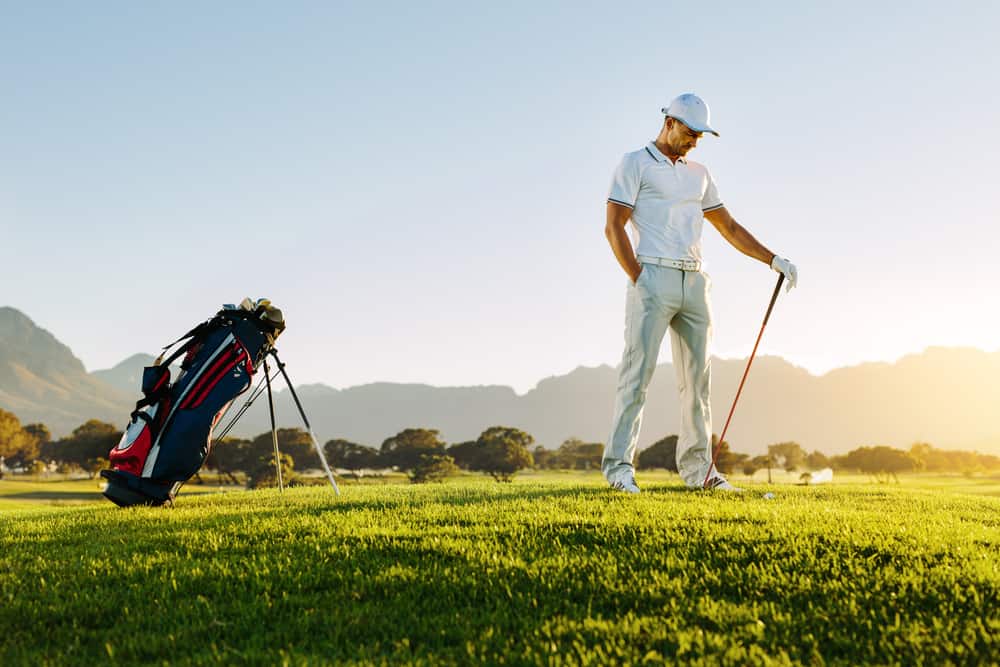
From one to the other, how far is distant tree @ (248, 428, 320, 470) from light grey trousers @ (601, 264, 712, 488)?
67.2 m

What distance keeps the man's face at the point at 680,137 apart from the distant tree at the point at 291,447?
6793 centimetres

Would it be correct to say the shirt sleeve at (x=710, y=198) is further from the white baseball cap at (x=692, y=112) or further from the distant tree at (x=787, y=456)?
the distant tree at (x=787, y=456)

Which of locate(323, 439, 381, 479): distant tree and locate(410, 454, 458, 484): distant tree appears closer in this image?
locate(410, 454, 458, 484): distant tree

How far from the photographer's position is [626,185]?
7934 millimetres

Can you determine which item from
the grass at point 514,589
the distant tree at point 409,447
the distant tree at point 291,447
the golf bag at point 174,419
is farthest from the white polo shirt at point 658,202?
the distant tree at point 291,447

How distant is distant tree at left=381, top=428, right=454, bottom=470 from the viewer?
74438 millimetres

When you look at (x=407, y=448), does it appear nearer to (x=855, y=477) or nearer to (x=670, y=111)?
(x=855, y=477)

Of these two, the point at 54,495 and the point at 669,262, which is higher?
the point at 669,262

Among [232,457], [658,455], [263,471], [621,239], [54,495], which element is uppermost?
[621,239]

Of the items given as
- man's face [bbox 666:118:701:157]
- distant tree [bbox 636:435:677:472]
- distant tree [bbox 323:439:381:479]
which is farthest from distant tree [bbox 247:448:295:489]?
man's face [bbox 666:118:701:157]

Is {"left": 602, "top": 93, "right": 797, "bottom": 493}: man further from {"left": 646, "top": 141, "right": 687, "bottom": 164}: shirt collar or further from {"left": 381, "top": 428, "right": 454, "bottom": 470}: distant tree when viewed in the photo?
{"left": 381, "top": 428, "right": 454, "bottom": 470}: distant tree

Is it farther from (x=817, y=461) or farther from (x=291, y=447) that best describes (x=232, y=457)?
(x=817, y=461)

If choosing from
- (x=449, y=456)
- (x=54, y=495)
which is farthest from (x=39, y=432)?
(x=449, y=456)

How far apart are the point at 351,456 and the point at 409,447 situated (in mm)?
6846
